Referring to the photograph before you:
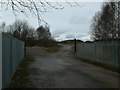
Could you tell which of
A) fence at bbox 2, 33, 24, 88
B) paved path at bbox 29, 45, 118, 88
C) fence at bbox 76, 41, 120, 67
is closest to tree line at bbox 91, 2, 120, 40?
fence at bbox 76, 41, 120, 67

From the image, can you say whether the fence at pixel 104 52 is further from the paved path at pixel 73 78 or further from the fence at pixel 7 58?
the fence at pixel 7 58

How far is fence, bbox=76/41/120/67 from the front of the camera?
1574 centimetres

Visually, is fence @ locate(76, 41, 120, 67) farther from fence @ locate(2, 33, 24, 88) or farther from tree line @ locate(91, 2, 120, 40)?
tree line @ locate(91, 2, 120, 40)

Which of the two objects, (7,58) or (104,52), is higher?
(7,58)

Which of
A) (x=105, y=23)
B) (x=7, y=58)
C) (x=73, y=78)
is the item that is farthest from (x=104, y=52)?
(x=105, y=23)

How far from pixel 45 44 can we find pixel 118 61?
153 ft

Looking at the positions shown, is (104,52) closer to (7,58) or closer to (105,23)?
(7,58)

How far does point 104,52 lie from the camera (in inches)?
737

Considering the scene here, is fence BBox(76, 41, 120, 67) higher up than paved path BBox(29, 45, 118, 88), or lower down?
higher up

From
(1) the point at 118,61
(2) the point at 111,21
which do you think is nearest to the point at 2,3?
(1) the point at 118,61

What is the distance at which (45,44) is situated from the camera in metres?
61.0

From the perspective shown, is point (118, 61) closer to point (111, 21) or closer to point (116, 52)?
point (116, 52)

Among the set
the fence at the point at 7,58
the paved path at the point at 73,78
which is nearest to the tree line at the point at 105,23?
the paved path at the point at 73,78

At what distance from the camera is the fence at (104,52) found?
51.7 ft
